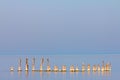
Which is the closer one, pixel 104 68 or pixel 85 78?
pixel 85 78

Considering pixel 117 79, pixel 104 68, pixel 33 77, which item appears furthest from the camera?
pixel 104 68

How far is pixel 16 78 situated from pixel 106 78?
15.0m

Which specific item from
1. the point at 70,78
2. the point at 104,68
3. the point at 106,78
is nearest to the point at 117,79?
the point at 106,78

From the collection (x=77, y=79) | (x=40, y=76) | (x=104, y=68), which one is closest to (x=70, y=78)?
(x=77, y=79)

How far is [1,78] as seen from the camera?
82562 millimetres

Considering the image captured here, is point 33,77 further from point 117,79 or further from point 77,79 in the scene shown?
point 117,79

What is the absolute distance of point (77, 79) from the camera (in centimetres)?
8288

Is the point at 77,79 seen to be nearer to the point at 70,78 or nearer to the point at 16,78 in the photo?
the point at 70,78

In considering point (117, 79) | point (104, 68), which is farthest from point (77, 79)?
point (104, 68)

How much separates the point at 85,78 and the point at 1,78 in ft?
45.6

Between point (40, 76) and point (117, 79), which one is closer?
point (117, 79)

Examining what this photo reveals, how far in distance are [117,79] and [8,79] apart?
698 inches

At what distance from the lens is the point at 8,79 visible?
269 ft

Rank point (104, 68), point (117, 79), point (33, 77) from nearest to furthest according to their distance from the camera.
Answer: point (117, 79) < point (33, 77) < point (104, 68)
